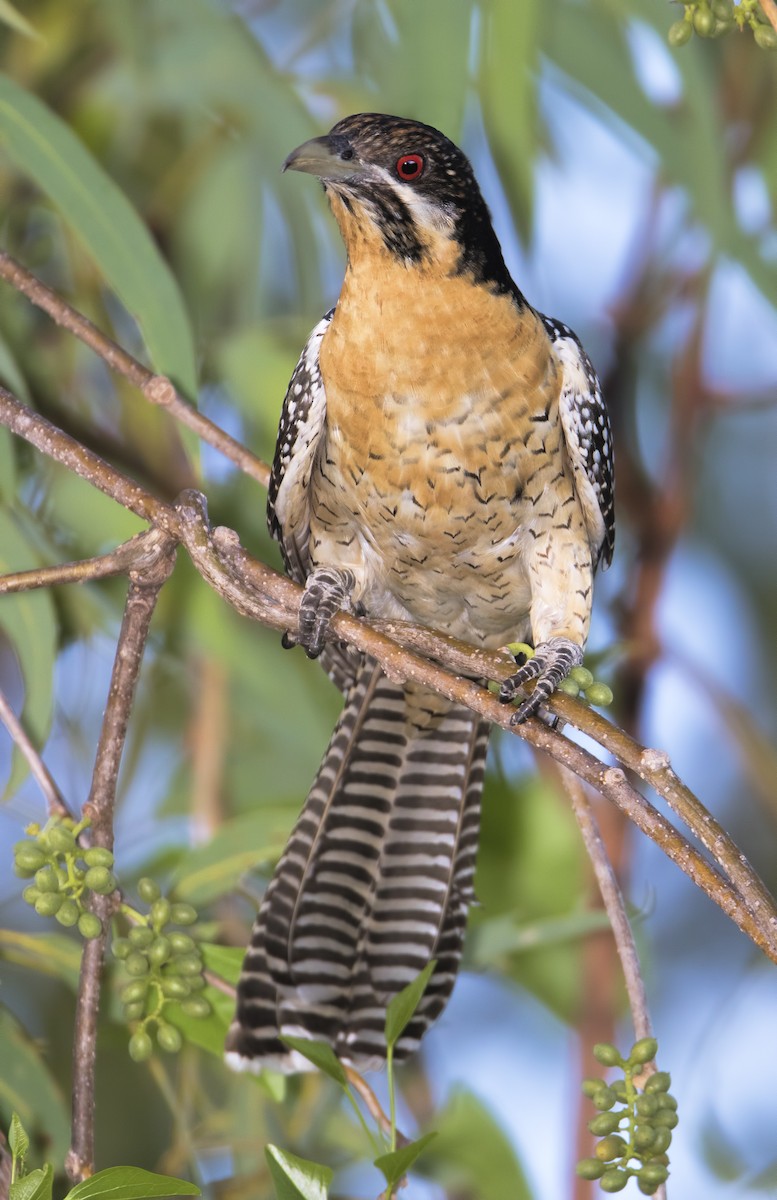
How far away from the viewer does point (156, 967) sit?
1.42 m

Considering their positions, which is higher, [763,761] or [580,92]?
[580,92]

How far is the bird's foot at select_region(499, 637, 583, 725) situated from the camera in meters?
1.38

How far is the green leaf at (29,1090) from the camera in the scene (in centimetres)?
165

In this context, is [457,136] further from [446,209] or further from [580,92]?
[580,92]

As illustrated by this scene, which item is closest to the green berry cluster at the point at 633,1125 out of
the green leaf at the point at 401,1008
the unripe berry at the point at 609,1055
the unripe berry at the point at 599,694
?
the unripe berry at the point at 609,1055

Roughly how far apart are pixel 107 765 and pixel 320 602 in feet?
1.72

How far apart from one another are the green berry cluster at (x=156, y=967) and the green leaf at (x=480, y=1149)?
609 millimetres

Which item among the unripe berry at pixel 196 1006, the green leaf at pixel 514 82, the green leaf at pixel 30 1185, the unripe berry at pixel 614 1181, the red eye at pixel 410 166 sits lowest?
the unripe berry at pixel 614 1181

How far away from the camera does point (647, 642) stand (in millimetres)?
2449

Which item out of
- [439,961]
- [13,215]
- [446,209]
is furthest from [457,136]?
[439,961]

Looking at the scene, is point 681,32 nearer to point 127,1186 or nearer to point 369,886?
point 127,1186

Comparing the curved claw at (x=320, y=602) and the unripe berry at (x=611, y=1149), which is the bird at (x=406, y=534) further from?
the unripe berry at (x=611, y=1149)

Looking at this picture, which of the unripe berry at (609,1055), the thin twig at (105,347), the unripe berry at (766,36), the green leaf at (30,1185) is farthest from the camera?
the thin twig at (105,347)

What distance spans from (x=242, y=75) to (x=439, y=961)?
133 centimetres
